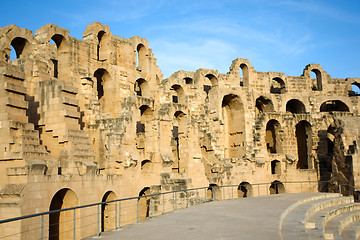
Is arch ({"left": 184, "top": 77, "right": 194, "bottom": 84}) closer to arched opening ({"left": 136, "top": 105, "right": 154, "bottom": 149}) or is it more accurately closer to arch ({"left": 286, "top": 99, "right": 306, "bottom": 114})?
arched opening ({"left": 136, "top": 105, "right": 154, "bottom": 149})

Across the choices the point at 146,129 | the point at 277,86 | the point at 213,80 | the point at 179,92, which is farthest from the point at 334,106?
the point at 146,129

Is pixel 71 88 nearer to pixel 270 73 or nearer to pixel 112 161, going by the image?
pixel 112 161

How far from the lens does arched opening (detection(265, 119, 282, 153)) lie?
102 feet

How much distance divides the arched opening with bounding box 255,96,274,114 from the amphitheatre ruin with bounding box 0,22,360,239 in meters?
0.12

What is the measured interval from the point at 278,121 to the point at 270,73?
6.27 metres

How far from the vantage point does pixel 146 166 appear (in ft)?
78.3

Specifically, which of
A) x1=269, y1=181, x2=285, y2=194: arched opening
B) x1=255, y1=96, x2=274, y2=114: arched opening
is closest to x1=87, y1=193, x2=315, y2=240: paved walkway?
x1=269, y1=181, x2=285, y2=194: arched opening

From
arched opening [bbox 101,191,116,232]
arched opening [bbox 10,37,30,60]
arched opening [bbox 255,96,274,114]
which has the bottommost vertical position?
arched opening [bbox 101,191,116,232]

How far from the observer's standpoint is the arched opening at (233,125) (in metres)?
30.2

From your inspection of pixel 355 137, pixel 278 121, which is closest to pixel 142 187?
pixel 278 121

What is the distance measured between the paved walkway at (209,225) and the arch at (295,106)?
2198cm

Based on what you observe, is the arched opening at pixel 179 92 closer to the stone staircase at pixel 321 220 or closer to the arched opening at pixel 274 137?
the arched opening at pixel 274 137

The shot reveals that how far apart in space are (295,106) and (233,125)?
7.91 meters

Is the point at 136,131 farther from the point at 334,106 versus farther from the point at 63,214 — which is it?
the point at 334,106
